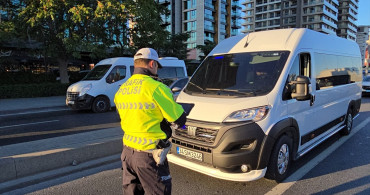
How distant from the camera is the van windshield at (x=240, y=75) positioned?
3.81 meters

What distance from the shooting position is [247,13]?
106438 mm

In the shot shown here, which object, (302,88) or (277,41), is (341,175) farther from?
(277,41)

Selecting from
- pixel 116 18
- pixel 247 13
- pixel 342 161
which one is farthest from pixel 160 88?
pixel 247 13

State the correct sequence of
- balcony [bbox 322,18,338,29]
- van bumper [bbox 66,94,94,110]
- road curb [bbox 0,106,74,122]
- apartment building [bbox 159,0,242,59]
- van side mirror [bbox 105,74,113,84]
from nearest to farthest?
road curb [bbox 0,106,74,122] < van bumper [bbox 66,94,94,110] < van side mirror [bbox 105,74,113,84] < apartment building [bbox 159,0,242,59] < balcony [bbox 322,18,338,29]

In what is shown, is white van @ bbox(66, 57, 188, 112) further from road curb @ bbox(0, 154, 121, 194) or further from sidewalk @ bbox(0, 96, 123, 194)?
road curb @ bbox(0, 154, 121, 194)

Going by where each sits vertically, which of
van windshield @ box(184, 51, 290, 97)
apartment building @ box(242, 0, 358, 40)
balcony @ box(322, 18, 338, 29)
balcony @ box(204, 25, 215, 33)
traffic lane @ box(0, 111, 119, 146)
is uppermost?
apartment building @ box(242, 0, 358, 40)

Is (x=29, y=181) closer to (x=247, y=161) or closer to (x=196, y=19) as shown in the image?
(x=247, y=161)

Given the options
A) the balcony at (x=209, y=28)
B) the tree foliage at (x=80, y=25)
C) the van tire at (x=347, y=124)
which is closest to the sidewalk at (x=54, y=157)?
the van tire at (x=347, y=124)

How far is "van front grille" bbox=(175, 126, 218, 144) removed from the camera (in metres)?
3.32

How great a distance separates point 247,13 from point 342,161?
110 metres

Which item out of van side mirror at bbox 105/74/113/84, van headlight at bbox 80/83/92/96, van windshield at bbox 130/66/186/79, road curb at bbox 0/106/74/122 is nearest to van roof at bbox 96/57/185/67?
van windshield at bbox 130/66/186/79

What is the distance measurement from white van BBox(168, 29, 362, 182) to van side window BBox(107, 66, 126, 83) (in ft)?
23.1

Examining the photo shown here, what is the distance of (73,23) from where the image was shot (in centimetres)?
1352

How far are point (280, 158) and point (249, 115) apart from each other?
90 centimetres
